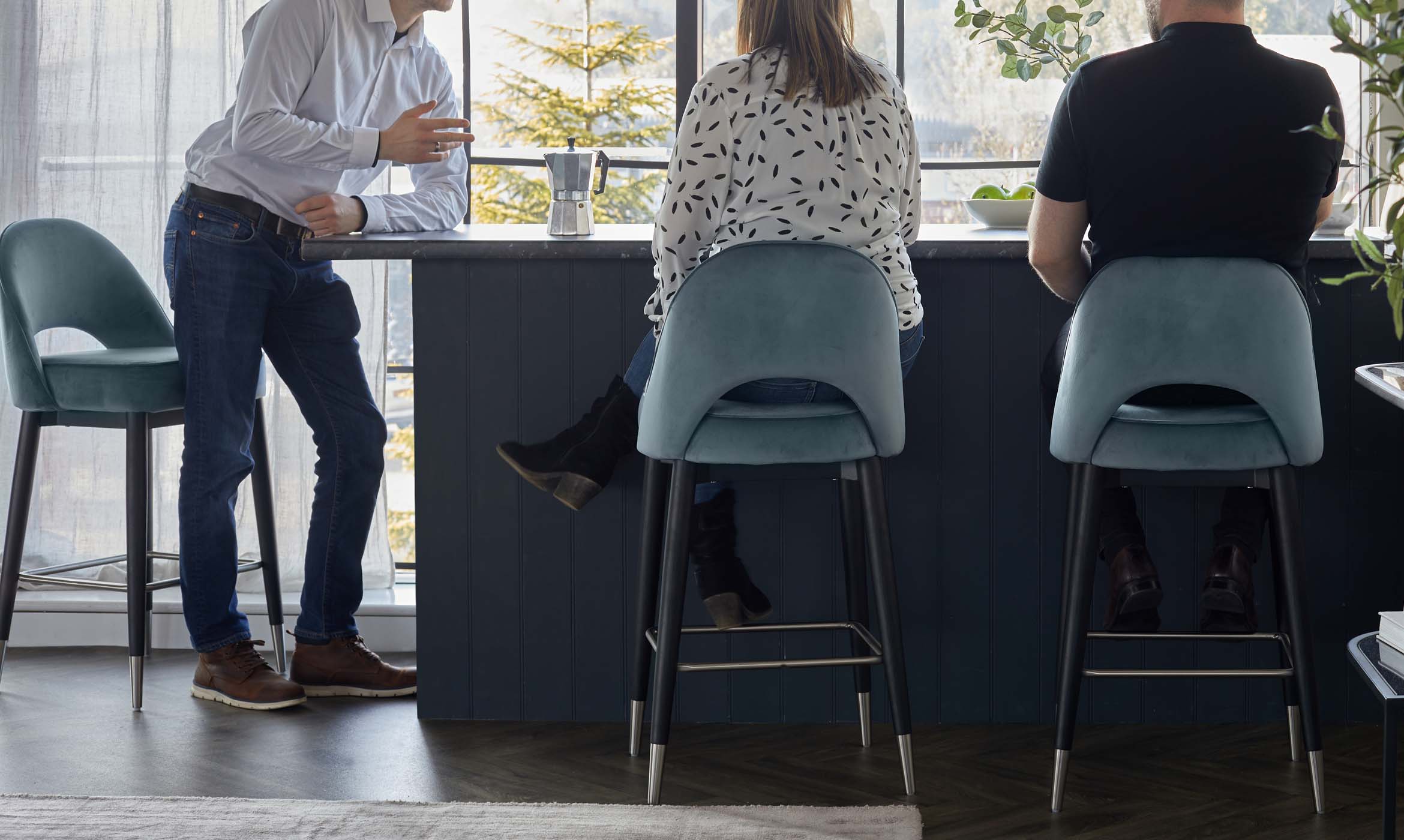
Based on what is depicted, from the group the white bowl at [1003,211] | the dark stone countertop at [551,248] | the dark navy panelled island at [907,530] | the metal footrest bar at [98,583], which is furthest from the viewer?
the metal footrest bar at [98,583]

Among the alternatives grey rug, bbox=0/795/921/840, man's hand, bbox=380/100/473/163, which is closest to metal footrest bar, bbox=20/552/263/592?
grey rug, bbox=0/795/921/840

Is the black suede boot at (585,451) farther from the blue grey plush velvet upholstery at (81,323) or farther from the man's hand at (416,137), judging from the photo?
the blue grey plush velvet upholstery at (81,323)

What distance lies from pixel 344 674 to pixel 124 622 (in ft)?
2.76

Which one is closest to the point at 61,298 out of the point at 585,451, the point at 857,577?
the point at 585,451

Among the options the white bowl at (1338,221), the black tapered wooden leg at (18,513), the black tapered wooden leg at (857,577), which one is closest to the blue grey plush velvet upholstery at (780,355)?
the black tapered wooden leg at (857,577)

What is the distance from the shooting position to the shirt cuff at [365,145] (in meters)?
2.78

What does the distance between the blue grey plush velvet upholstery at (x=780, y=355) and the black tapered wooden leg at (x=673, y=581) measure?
0.06 meters

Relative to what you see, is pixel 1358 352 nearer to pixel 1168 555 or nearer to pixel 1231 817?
pixel 1168 555

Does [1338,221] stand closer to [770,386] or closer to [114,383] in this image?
[770,386]

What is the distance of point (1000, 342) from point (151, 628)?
228 centimetres

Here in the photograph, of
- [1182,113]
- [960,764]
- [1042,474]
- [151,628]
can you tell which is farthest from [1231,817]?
[151,628]

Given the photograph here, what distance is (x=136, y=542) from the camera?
2904mm

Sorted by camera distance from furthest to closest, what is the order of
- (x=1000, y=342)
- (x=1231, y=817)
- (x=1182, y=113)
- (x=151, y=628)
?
(x=151, y=628)
(x=1000, y=342)
(x=1231, y=817)
(x=1182, y=113)

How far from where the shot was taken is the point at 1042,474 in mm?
2709
